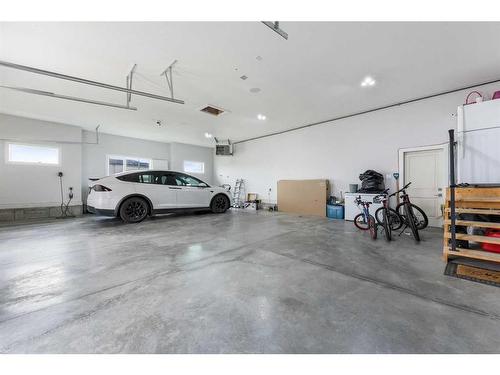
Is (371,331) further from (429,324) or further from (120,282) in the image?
(120,282)

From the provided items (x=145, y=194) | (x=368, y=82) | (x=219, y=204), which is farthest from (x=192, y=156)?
(x=368, y=82)

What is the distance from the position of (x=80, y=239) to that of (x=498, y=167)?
7.04m

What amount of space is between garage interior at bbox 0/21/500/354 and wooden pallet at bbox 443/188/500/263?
0.02m

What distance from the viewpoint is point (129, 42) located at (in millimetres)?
2766

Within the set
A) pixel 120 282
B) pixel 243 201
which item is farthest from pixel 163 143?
pixel 120 282

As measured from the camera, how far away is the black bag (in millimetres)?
5066

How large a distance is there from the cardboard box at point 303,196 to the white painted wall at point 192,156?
417cm

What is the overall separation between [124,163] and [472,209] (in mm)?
9512

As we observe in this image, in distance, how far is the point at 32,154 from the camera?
5.93 m

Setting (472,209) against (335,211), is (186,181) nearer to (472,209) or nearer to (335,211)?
(335,211)

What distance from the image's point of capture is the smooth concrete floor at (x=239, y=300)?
1227 mm

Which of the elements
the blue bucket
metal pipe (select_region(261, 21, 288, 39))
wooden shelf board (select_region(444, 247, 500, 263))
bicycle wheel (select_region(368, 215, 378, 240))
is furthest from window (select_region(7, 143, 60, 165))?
wooden shelf board (select_region(444, 247, 500, 263))

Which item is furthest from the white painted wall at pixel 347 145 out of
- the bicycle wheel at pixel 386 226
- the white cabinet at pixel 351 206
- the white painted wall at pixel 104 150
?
the white painted wall at pixel 104 150

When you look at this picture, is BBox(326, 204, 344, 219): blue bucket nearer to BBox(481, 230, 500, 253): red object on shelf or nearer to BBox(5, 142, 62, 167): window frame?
BBox(481, 230, 500, 253): red object on shelf
